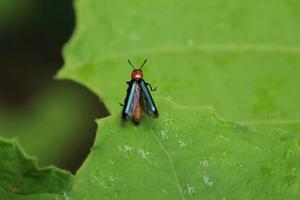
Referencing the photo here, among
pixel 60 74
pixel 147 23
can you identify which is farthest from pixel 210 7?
pixel 60 74

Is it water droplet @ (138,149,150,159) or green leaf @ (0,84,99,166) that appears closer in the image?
water droplet @ (138,149,150,159)

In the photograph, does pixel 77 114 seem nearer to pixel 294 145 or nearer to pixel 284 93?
pixel 284 93

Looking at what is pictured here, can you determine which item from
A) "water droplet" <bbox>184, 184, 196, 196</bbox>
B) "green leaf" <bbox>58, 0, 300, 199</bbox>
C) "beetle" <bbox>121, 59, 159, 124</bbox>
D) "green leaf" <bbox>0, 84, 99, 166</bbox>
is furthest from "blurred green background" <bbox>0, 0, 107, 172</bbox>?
"water droplet" <bbox>184, 184, 196, 196</bbox>

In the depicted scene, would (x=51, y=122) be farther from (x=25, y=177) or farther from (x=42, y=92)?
(x=25, y=177)

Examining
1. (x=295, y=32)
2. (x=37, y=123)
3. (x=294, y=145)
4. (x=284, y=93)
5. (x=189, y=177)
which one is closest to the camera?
(x=189, y=177)

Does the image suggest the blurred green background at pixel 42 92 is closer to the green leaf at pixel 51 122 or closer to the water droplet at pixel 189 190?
the green leaf at pixel 51 122

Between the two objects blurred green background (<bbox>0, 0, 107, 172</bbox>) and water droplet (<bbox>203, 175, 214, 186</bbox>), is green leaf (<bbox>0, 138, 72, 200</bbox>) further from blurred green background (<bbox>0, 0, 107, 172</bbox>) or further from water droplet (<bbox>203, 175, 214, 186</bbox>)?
blurred green background (<bbox>0, 0, 107, 172</bbox>)

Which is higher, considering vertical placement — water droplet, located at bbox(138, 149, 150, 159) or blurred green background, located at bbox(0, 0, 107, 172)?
blurred green background, located at bbox(0, 0, 107, 172)
